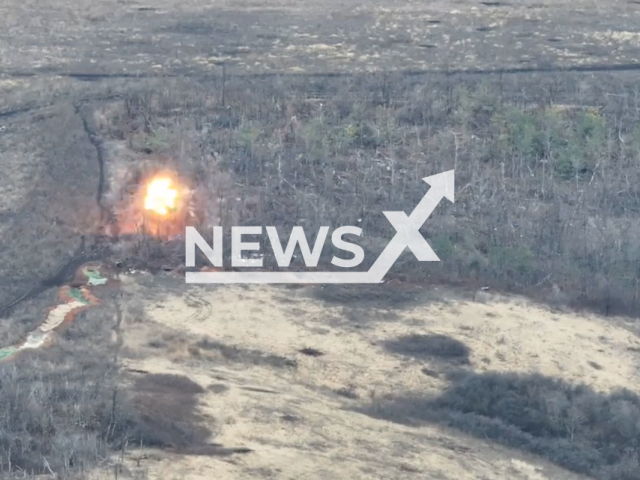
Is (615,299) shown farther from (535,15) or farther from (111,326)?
(535,15)

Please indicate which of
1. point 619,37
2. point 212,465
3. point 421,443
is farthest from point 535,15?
point 212,465

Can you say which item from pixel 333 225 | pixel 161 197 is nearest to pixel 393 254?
pixel 333 225

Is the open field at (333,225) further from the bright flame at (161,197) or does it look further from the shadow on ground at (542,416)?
the bright flame at (161,197)

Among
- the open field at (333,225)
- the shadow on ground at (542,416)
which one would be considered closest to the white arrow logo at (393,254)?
the open field at (333,225)

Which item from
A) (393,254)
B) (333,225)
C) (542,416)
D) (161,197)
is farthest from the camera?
(161,197)

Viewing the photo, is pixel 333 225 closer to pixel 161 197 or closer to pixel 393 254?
pixel 393 254

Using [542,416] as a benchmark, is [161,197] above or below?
above

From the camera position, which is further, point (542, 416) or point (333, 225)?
point (333, 225)
